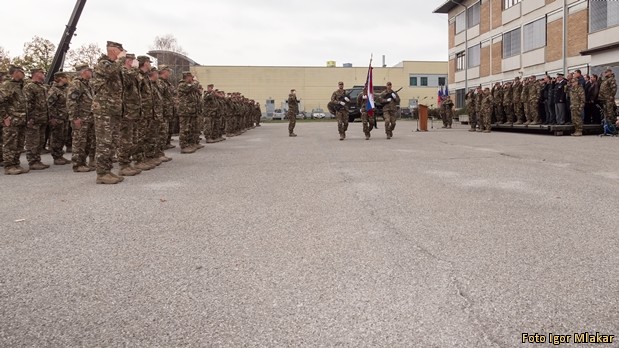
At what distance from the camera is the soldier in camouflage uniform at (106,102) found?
9070 mm

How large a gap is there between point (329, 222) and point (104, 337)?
315cm

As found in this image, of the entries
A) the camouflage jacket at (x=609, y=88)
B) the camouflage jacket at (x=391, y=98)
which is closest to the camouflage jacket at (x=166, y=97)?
the camouflage jacket at (x=391, y=98)

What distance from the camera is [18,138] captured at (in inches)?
454

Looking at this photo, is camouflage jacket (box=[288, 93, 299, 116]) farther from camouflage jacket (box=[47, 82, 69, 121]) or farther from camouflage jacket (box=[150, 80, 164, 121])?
camouflage jacket (box=[150, 80, 164, 121])

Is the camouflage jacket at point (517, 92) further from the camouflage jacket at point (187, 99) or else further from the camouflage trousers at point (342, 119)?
the camouflage jacket at point (187, 99)

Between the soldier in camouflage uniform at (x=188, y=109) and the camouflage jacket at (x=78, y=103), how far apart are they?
3.49m


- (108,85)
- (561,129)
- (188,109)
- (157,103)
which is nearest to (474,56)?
(561,129)

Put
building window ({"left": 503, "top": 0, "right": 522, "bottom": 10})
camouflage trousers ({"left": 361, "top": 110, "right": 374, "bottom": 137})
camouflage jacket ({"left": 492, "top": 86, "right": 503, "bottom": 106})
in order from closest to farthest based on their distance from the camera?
1. camouflage trousers ({"left": 361, "top": 110, "right": 374, "bottom": 137})
2. camouflage jacket ({"left": 492, "top": 86, "right": 503, "bottom": 106})
3. building window ({"left": 503, "top": 0, "right": 522, "bottom": 10})

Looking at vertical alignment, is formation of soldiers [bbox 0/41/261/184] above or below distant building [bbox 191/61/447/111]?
below

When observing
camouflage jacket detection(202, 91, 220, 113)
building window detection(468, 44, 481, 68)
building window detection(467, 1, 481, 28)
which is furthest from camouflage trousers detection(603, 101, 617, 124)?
building window detection(467, 1, 481, 28)

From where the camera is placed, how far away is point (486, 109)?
24578 millimetres

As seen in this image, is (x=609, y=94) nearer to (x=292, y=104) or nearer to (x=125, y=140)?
(x=292, y=104)

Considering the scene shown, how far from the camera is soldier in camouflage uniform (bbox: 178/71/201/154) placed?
1466 centimetres

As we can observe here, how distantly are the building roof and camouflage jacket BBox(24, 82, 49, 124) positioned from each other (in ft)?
129
